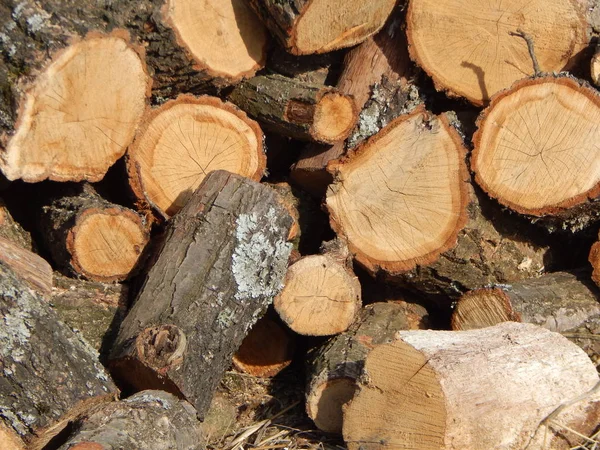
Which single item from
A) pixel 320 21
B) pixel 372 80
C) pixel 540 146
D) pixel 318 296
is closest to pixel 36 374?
pixel 318 296

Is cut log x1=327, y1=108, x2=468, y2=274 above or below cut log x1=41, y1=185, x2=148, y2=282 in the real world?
below

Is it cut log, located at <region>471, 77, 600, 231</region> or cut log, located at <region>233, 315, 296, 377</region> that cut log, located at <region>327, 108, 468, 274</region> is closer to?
cut log, located at <region>471, 77, 600, 231</region>

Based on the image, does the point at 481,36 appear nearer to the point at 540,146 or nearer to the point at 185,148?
the point at 540,146

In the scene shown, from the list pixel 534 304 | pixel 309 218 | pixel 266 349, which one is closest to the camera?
pixel 534 304

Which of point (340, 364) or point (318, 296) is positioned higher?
point (318, 296)

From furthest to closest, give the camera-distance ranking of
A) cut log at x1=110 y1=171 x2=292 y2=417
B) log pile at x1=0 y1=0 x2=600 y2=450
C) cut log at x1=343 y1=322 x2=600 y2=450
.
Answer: cut log at x1=110 y1=171 x2=292 y2=417, log pile at x1=0 y1=0 x2=600 y2=450, cut log at x1=343 y1=322 x2=600 y2=450

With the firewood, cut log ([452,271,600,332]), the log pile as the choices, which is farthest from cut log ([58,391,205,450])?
the firewood
